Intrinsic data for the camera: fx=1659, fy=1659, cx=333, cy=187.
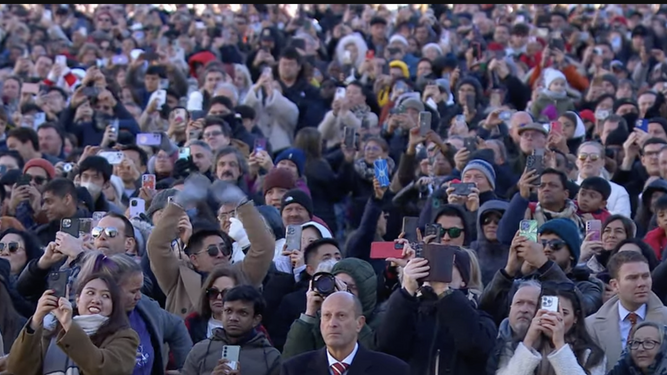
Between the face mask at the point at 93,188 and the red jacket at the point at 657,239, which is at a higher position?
the red jacket at the point at 657,239

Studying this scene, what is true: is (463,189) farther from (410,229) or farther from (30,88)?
(30,88)

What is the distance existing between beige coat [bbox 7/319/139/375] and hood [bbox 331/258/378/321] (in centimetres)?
164

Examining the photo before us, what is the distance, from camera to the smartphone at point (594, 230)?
38.5 ft

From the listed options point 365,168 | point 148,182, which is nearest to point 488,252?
point 148,182

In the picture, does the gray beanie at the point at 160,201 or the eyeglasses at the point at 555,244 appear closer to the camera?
the eyeglasses at the point at 555,244

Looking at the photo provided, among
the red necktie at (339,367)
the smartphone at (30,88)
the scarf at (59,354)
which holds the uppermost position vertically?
the red necktie at (339,367)

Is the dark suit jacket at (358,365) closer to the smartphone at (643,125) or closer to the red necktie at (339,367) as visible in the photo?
the red necktie at (339,367)

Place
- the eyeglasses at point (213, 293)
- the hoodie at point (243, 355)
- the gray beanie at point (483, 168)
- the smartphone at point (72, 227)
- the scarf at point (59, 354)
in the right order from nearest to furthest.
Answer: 1. the scarf at point (59, 354)
2. the hoodie at point (243, 355)
3. the eyeglasses at point (213, 293)
4. the smartphone at point (72, 227)
5. the gray beanie at point (483, 168)

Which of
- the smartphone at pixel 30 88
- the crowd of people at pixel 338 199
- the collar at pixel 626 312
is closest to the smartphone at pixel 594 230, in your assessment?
the crowd of people at pixel 338 199

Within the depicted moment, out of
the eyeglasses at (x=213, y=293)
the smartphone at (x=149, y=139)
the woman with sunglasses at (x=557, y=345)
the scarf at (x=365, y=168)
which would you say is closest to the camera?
the woman with sunglasses at (x=557, y=345)

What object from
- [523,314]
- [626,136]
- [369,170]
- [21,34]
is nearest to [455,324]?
[523,314]

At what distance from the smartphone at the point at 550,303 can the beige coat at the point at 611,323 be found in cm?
85

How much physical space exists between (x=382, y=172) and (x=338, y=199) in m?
1.60

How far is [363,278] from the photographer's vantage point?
1033 cm
